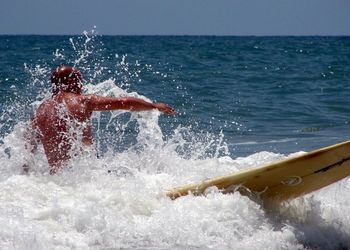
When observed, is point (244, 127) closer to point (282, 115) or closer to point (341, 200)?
point (282, 115)

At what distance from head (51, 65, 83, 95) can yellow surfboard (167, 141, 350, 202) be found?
1213mm

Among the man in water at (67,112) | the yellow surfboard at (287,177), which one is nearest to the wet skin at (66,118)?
the man in water at (67,112)

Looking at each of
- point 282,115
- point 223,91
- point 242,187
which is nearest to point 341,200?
point 242,187

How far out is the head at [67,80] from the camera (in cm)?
566

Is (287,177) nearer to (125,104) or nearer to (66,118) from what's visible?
(125,104)

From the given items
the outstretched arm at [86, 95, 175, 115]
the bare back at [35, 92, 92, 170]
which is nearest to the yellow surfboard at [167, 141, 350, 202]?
the outstretched arm at [86, 95, 175, 115]

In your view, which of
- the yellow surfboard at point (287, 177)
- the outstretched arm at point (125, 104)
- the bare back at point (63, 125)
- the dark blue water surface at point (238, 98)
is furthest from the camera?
the dark blue water surface at point (238, 98)

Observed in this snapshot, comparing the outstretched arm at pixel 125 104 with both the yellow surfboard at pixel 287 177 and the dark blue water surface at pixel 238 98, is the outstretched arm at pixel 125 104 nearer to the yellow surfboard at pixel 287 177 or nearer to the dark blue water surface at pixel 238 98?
the yellow surfboard at pixel 287 177

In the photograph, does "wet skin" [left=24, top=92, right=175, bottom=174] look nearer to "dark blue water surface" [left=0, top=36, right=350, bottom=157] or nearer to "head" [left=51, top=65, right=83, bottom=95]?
"head" [left=51, top=65, right=83, bottom=95]

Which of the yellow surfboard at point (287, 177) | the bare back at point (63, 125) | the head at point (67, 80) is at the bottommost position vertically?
the yellow surfboard at point (287, 177)

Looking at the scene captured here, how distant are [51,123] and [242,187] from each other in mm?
1591

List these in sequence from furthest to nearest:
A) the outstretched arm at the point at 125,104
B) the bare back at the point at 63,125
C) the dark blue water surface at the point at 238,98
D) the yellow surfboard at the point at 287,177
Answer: the dark blue water surface at the point at 238,98, the bare back at the point at 63,125, the outstretched arm at the point at 125,104, the yellow surfboard at the point at 287,177

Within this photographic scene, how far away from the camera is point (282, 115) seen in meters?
12.4

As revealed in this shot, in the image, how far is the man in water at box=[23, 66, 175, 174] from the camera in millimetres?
5488
